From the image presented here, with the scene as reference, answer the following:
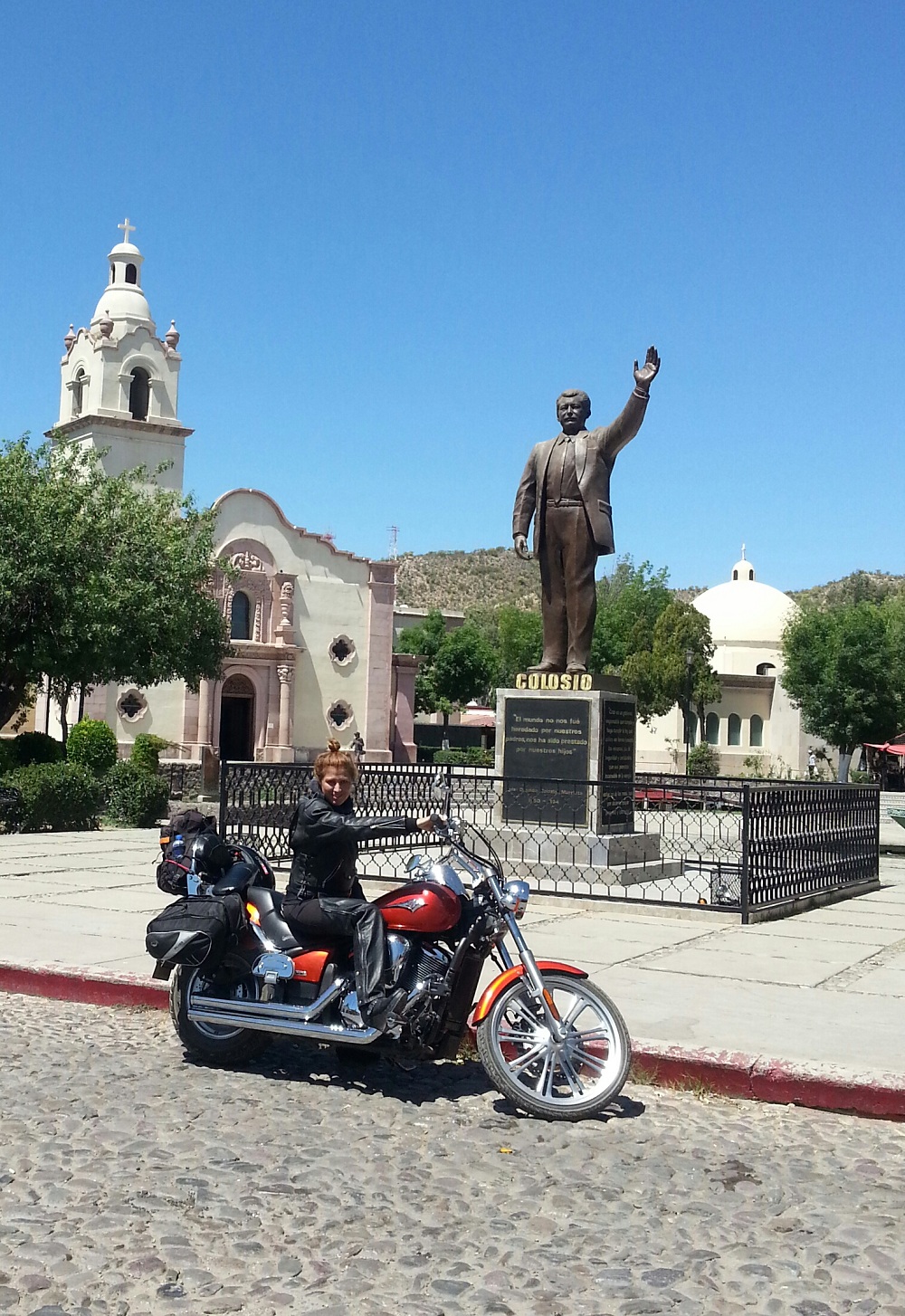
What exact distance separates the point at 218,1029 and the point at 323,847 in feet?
3.43

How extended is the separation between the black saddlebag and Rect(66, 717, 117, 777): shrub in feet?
57.0

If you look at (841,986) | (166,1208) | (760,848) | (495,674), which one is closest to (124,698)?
(495,674)

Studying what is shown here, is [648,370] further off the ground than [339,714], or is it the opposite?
[648,370]

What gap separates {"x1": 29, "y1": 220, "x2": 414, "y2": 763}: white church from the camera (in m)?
42.5

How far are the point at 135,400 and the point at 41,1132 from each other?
134ft

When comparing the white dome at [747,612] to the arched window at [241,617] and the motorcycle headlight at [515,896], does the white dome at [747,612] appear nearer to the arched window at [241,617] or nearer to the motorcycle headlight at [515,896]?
the arched window at [241,617]

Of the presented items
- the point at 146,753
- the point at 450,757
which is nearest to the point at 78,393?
the point at 450,757

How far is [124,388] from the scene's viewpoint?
141 ft

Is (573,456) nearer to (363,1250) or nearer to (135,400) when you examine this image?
(363,1250)

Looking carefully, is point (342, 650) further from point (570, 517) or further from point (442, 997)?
point (442, 997)

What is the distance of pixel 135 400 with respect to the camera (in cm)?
4372

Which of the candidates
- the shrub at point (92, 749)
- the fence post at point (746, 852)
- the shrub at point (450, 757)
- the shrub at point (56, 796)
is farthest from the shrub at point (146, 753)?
the shrub at point (450, 757)

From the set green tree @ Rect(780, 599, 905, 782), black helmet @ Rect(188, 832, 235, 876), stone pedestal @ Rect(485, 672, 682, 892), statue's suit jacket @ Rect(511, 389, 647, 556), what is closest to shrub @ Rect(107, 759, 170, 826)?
stone pedestal @ Rect(485, 672, 682, 892)

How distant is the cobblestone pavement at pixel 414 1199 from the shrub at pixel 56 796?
42.7 ft
